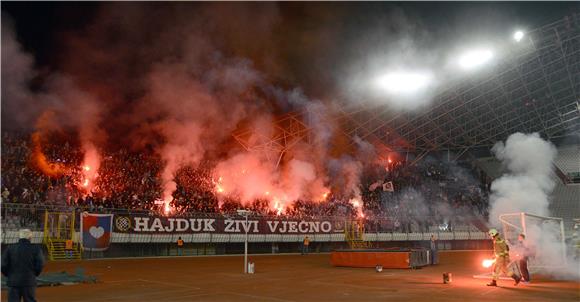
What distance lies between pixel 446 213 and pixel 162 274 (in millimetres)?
29831

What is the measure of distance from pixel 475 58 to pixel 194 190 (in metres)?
18.3

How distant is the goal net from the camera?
599 inches

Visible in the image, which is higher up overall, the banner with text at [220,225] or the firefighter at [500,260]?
the banner with text at [220,225]

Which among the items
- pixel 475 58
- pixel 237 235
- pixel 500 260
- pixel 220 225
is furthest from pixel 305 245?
pixel 500 260

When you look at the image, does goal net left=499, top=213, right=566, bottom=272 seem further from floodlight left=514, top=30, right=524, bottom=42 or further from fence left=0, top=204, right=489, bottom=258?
fence left=0, top=204, right=489, bottom=258

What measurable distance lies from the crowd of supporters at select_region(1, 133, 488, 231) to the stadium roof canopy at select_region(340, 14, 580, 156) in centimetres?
345

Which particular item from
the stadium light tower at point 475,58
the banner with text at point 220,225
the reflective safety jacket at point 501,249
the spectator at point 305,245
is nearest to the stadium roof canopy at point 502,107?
the stadium light tower at point 475,58

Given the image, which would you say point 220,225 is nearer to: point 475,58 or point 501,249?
point 501,249

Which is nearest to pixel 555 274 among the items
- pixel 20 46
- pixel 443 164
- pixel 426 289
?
pixel 426 289

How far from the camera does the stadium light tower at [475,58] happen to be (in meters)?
26.6

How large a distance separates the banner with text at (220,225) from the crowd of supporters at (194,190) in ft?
3.06

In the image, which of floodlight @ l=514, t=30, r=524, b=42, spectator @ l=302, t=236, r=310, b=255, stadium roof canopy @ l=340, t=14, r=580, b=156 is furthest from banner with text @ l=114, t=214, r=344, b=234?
floodlight @ l=514, t=30, r=524, b=42

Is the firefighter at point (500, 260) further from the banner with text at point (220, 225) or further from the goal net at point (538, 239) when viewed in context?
the banner with text at point (220, 225)

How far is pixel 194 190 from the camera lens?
28797 millimetres
